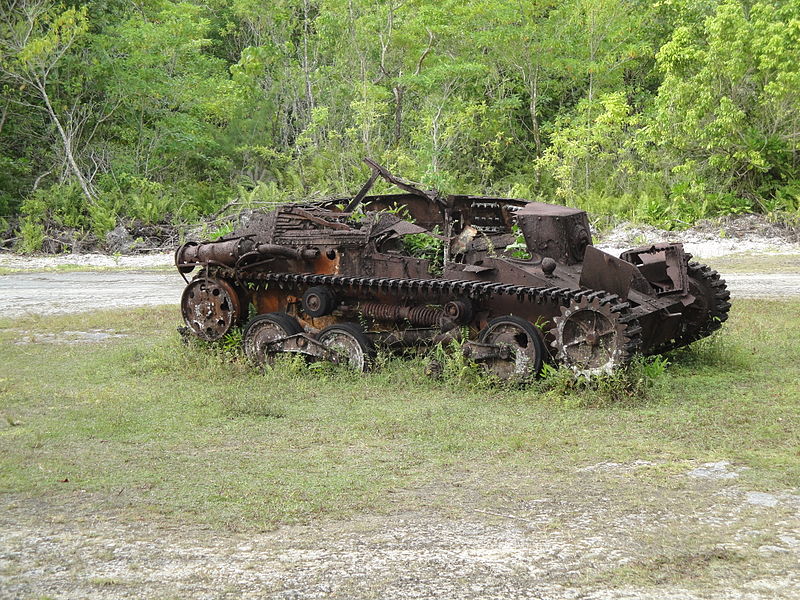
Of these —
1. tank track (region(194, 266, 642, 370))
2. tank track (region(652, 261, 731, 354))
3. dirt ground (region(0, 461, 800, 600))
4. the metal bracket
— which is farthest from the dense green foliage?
dirt ground (region(0, 461, 800, 600))

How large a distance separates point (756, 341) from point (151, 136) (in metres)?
20.8

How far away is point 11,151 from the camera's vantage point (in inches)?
1101

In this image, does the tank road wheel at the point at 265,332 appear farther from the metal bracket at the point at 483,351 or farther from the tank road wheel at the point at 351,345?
the metal bracket at the point at 483,351

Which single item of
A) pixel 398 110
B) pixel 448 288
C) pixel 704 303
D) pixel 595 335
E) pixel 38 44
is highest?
pixel 38 44

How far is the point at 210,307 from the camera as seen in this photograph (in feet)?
38.4

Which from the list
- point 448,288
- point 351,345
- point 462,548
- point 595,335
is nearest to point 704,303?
point 595,335

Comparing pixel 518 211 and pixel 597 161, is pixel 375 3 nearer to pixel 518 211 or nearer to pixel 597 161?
pixel 597 161

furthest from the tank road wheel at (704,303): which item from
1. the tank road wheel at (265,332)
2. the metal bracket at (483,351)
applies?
the tank road wheel at (265,332)

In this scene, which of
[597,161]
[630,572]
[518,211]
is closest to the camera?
[630,572]

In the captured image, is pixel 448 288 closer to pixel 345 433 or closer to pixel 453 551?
pixel 345 433

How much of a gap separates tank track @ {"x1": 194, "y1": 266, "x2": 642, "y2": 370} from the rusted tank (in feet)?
0.05

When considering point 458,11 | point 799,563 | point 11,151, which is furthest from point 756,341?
point 11,151

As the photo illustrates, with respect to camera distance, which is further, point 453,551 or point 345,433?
point 345,433

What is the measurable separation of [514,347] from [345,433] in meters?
2.17
